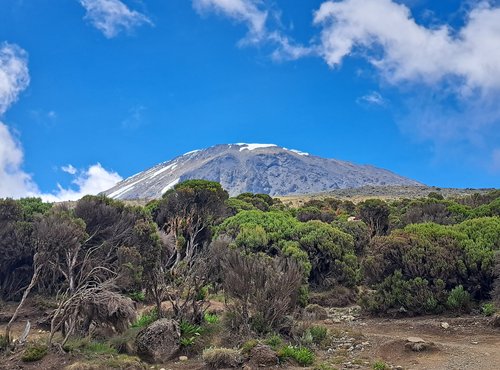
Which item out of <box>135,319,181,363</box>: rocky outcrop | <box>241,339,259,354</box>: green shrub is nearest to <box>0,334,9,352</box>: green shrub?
<box>135,319,181,363</box>: rocky outcrop

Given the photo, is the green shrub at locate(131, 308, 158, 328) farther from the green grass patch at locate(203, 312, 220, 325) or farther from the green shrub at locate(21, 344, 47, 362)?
the green shrub at locate(21, 344, 47, 362)

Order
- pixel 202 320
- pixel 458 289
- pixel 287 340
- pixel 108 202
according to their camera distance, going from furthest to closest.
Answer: pixel 108 202 → pixel 458 289 → pixel 202 320 → pixel 287 340

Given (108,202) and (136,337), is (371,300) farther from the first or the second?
(108,202)

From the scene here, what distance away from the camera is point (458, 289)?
1510 centimetres

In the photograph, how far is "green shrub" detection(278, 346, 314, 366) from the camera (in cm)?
1121

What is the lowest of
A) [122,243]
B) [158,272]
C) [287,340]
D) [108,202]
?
[287,340]

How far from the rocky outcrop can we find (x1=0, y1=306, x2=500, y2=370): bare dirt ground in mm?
396

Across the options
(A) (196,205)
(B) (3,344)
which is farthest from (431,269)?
(A) (196,205)

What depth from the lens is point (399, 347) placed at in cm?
1207

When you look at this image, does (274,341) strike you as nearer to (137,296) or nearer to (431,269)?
(431,269)

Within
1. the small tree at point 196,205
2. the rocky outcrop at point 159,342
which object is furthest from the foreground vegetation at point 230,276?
the small tree at point 196,205

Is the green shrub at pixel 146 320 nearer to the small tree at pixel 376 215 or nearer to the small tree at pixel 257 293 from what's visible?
the small tree at pixel 257 293

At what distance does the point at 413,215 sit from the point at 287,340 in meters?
19.4

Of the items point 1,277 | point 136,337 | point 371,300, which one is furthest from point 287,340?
point 1,277
